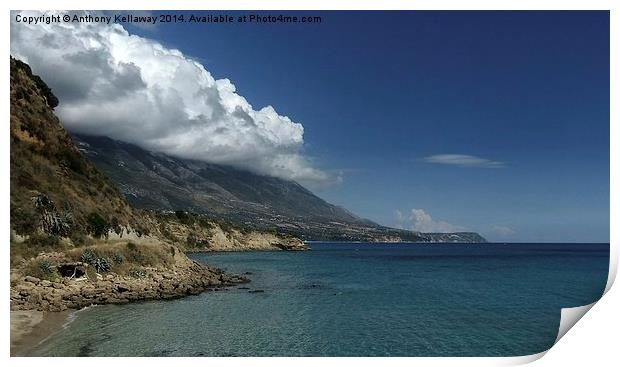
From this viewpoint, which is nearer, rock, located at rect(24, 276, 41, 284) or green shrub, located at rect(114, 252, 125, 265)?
rock, located at rect(24, 276, 41, 284)

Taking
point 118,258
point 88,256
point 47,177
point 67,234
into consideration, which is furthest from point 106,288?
point 47,177

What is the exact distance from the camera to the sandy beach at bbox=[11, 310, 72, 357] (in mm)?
20812

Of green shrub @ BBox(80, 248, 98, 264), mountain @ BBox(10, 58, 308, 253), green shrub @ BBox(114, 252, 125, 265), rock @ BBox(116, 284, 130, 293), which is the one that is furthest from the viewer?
green shrub @ BBox(114, 252, 125, 265)

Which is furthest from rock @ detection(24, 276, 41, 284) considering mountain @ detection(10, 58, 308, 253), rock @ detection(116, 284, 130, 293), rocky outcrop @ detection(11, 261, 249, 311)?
rock @ detection(116, 284, 130, 293)

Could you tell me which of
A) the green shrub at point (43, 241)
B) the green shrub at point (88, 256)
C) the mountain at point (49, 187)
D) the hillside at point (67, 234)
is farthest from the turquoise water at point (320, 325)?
the mountain at point (49, 187)

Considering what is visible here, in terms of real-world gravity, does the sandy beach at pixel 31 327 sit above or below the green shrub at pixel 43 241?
below

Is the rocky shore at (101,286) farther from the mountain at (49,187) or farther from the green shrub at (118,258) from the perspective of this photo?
the mountain at (49,187)

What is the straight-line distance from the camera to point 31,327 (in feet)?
77.9

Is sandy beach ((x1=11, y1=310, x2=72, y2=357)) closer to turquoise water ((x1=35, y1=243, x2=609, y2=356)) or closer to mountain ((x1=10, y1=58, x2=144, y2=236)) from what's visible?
turquoise water ((x1=35, y1=243, x2=609, y2=356))

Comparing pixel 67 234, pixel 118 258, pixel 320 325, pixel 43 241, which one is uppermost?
pixel 67 234

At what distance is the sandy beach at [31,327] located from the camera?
2081 centimetres

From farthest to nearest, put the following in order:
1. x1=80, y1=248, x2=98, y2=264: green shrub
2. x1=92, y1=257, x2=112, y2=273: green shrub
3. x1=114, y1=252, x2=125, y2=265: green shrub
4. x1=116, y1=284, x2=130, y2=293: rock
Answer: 1. x1=114, y1=252, x2=125, y2=265: green shrub
2. x1=92, y1=257, x2=112, y2=273: green shrub
3. x1=116, y1=284, x2=130, y2=293: rock
4. x1=80, y1=248, x2=98, y2=264: green shrub
